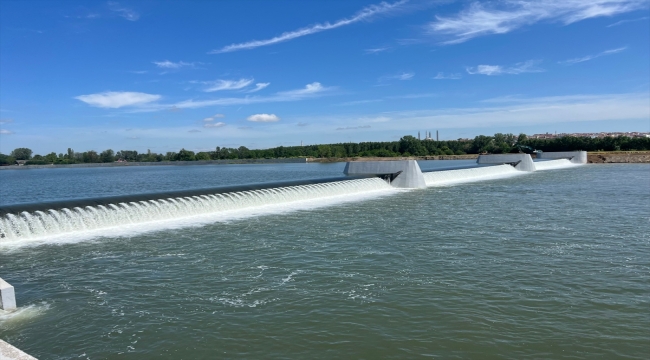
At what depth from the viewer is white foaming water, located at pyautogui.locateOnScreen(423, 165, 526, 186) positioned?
31772 millimetres

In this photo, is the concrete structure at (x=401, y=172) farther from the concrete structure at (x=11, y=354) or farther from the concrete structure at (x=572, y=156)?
the concrete structure at (x=572, y=156)

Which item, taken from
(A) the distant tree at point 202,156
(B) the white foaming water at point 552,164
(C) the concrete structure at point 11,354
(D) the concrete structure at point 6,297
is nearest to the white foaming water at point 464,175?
(B) the white foaming water at point 552,164

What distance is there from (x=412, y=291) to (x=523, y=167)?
43.1 metres

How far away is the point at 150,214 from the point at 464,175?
87.2ft

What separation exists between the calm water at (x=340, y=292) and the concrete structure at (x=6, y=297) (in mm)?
270

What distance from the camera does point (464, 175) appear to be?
36.1 meters

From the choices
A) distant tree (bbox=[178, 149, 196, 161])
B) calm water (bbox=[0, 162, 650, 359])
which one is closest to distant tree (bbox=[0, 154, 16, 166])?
distant tree (bbox=[178, 149, 196, 161])

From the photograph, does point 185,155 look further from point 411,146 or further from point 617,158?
point 617,158

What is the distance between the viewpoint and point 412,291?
318 inches

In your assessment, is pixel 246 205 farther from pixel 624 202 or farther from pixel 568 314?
pixel 624 202

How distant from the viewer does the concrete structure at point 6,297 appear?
7.15 metres

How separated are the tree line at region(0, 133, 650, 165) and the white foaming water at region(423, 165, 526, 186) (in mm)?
49430

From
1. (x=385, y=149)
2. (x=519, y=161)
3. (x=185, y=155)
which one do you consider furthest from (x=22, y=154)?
(x=519, y=161)

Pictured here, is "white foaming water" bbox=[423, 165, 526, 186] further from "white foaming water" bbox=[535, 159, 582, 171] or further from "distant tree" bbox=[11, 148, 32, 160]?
"distant tree" bbox=[11, 148, 32, 160]
